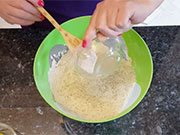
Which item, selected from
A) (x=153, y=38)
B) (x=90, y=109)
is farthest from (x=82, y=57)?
(x=153, y=38)

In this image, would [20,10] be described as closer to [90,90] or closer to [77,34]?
[77,34]

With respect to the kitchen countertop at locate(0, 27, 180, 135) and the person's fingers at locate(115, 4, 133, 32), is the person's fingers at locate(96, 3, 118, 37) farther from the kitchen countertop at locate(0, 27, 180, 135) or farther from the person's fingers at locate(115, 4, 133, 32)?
the kitchen countertop at locate(0, 27, 180, 135)

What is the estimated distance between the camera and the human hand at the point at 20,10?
2.05 feet

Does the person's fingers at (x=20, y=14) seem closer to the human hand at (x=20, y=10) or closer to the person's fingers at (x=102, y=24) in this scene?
the human hand at (x=20, y=10)

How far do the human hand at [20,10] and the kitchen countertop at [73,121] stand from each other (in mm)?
155

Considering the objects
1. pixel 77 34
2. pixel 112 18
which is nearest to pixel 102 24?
pixel 112 18

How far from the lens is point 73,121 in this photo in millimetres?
673

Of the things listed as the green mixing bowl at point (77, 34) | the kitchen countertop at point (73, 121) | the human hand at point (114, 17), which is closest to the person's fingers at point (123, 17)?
the human hand at point (114, 17)

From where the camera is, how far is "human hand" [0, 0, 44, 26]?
624 millimetres

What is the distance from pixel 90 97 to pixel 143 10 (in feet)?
1.11

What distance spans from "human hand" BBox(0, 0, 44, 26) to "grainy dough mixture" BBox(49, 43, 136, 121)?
8.0 inches

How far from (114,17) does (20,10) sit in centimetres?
32

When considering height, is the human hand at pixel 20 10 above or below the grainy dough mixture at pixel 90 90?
above

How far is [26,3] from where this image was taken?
0.62 m
